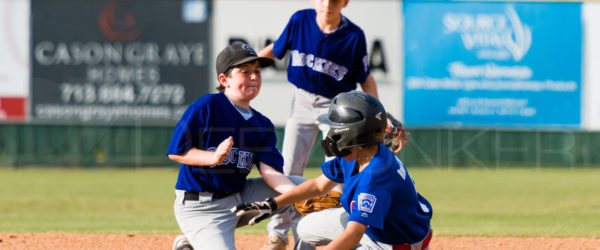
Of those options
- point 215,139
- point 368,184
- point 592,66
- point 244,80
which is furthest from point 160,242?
point 592,66

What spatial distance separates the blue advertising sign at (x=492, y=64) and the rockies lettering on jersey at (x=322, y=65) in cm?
1644

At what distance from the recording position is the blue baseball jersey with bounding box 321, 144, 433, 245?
339 centimetres

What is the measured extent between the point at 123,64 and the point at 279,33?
15.4 feet

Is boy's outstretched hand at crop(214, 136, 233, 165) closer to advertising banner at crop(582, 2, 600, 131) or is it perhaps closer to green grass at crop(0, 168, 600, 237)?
green grass at crop(0, 168, 600, 237)

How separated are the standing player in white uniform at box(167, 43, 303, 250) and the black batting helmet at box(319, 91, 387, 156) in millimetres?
769

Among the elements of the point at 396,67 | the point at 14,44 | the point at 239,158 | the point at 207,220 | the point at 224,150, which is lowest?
the point at 207,220

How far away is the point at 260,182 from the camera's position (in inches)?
175

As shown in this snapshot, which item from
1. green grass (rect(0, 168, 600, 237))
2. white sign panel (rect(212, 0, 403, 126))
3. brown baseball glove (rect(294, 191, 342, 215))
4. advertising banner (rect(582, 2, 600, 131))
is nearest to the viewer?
brown baseball glove (rect(294, 191, 342, 215))

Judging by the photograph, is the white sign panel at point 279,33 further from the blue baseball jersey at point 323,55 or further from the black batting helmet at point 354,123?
the black batting helmet at point 354,123

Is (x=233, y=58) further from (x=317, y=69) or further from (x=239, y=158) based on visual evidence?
(x=317, y=69)

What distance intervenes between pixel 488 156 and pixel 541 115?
318cm

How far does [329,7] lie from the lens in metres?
5.22

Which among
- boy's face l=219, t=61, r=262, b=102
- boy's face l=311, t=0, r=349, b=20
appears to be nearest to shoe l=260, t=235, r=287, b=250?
boy's face l=219, t=61, r=262, b=102

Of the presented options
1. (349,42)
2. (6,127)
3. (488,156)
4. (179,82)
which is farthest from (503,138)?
(349,42)
